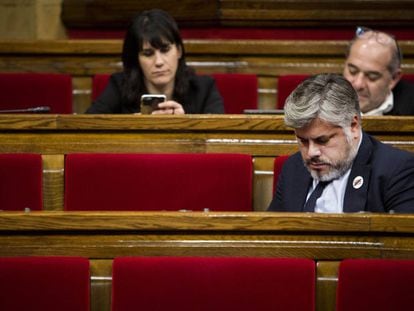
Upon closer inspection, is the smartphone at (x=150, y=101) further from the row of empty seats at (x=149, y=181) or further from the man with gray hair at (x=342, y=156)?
the man with gray hair at (x=342, y=156)

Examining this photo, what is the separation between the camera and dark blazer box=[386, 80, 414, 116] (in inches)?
53.7

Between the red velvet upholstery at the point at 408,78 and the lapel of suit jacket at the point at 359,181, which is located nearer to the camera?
the lapel of suit jacket at the point at 359,181

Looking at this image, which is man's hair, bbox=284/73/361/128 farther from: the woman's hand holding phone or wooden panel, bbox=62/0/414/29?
wooden panel, bbox=62/0/414/29

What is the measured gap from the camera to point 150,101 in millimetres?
1275

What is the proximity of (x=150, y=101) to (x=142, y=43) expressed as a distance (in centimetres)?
13

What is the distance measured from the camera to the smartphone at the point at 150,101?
1.27m

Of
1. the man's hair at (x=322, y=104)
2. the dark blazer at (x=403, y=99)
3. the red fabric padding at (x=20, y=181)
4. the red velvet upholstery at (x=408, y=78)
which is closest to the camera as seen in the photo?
the man's hair at (x=322, y=104)

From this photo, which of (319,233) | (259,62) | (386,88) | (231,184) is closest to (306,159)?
(231,184)

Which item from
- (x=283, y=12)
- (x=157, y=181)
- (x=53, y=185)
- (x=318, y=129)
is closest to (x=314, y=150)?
(x=318, y=129)

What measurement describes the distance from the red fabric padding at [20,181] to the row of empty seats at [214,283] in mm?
326

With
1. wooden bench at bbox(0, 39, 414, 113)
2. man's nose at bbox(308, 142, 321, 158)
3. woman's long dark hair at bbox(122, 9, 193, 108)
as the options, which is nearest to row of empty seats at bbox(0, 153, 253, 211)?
man's nose at bbox(308, 142, 321, 158)

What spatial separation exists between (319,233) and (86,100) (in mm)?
830

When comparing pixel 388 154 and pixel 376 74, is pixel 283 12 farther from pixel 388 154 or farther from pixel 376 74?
pixel 388 154

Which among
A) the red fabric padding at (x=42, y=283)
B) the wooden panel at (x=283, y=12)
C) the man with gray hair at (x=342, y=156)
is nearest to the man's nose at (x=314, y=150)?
the man with gray hair at (x=342, y=156)
